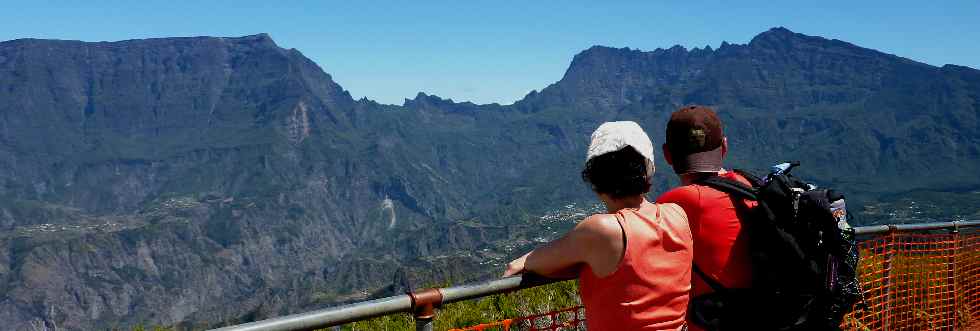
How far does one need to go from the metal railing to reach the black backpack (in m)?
0.78

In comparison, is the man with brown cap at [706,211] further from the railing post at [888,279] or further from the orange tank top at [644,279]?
the railing post at [888,279]

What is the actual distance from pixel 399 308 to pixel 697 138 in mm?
1449

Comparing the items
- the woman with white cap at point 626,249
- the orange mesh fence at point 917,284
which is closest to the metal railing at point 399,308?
the woman with white cap at point 626,249

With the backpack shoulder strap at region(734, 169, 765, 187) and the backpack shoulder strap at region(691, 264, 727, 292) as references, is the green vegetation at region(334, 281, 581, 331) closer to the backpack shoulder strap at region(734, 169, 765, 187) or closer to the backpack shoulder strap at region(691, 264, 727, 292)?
the backpack shoulder strap at region(734, 169, 765, 187)

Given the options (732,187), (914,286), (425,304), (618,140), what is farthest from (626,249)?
(914,286)

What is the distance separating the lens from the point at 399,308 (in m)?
3.03

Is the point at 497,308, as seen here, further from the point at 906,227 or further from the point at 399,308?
the point at 399,308

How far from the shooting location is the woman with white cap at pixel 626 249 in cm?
275

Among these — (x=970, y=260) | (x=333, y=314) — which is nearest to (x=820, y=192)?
(x=333, y=314)

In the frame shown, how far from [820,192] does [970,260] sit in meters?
6.73

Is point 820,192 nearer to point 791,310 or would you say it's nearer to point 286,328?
point 791,310

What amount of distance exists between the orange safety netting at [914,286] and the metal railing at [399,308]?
121 inches

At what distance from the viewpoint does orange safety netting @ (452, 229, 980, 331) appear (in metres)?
6.63

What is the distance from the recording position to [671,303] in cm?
294
